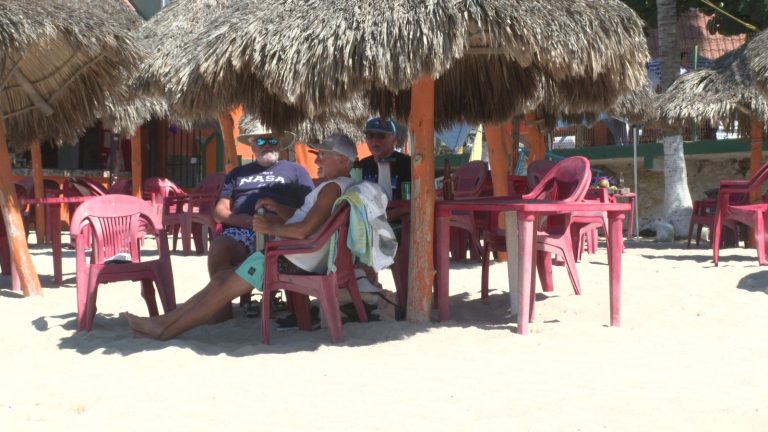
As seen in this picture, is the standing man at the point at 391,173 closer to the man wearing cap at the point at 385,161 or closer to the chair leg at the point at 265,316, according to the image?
the man wearing cap at the point at 385,161

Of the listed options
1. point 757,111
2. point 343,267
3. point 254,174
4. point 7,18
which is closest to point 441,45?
point 343,267

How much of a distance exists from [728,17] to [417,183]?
40.3ft

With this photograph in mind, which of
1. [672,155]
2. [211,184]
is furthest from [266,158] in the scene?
[672,155]

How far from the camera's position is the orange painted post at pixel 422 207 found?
4.92 m

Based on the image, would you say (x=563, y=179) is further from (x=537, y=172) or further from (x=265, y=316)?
(x=537, y=172)

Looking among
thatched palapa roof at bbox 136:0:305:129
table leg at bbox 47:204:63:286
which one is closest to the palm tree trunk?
thatched palapa roof at bbox 136:0:305:129

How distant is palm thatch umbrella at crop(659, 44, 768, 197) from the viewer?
10.0 metres

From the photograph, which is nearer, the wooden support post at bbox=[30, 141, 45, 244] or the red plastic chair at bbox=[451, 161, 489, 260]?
the red plastic chair at bbox=[451, 161, 489, 260]

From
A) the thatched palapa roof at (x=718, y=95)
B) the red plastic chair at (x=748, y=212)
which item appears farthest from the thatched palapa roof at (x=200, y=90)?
the thatched palapa roof at (x=718, y=95)

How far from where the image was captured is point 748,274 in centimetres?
680

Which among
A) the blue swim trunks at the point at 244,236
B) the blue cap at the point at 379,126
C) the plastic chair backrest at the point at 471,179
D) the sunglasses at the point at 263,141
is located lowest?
the blue swim trunks at the point at 244,236

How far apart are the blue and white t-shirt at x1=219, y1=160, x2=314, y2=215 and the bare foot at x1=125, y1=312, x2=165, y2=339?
92 centimetres

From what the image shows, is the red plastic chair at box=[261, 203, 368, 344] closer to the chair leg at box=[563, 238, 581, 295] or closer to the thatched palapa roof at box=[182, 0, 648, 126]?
the thatched palapa roof at box=[182, 0, 648, 126]

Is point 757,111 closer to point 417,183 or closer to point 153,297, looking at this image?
point 417,183
